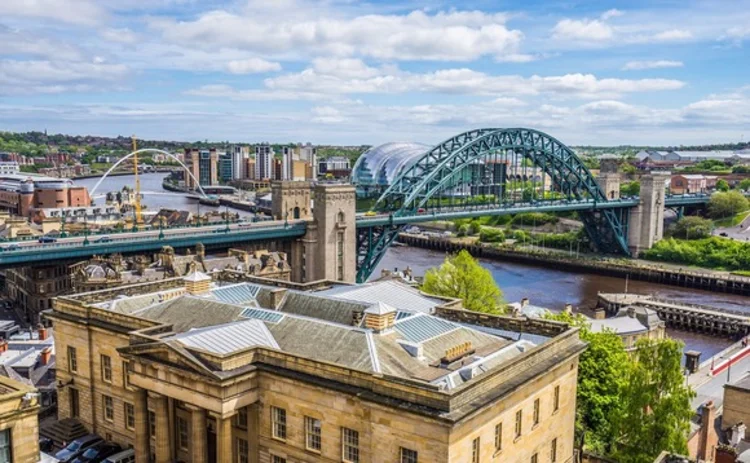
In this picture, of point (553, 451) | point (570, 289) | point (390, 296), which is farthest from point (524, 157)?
point (553, 451)

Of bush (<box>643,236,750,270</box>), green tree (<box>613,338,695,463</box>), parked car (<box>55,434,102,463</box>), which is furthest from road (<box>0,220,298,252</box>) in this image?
bush (<box>643,236,750,270</box>)

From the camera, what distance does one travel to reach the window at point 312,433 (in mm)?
24453

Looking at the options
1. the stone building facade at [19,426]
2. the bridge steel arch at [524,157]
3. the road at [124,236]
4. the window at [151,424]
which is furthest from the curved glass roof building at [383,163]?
the stone building facade at [19,426]

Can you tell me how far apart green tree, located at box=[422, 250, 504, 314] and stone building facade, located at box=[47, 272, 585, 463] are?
15.1 m

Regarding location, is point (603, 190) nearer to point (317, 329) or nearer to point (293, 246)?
point (293, 246)

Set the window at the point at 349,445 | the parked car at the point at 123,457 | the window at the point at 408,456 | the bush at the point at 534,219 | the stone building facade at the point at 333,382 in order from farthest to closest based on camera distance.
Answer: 1. the bush at the point at 534,219
2. the parked car at the point at 123,457
3. the window at the point at 349,445
4. the stone building facade at the point at 333,382
5. the window at the point at 408,456

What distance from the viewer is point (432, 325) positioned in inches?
1094

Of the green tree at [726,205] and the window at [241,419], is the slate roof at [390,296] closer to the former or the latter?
the window at [241,419]

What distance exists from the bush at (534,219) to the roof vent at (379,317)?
118594 mm

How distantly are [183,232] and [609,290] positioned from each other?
5396 centimetres

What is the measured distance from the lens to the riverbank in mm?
91688

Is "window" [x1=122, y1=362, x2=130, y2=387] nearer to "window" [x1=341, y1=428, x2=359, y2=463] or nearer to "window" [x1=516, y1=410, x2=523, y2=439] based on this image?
"window" [x1=341, y1=428, x2=359, y2=463]

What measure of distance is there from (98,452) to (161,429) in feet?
19.1

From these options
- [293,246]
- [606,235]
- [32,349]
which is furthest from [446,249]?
[32,349]
